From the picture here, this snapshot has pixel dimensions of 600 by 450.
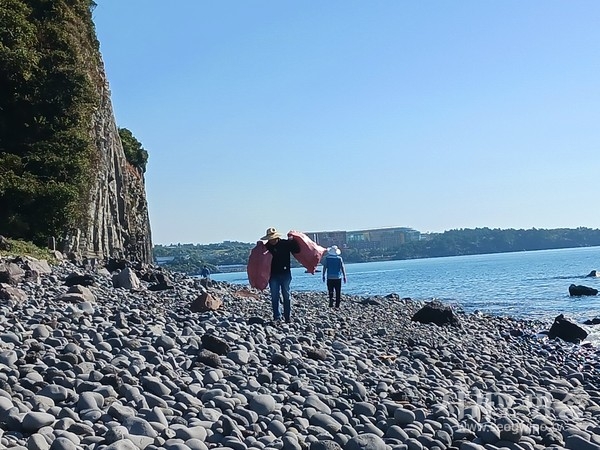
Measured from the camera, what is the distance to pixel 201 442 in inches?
200

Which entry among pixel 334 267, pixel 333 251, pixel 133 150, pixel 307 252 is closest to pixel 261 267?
pixel 307 252

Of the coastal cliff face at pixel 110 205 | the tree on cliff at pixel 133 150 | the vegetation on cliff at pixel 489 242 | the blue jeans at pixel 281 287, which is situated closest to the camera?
the blue jeans at pixel 281 287

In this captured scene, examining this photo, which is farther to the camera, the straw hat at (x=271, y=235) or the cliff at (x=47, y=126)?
the cliff at (x=47, y=126)

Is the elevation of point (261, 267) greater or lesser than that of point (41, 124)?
lesser

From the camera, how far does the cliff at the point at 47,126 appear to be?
2450 cm

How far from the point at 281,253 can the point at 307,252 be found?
1.73ft

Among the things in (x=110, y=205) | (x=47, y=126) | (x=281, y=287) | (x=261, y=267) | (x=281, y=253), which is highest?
(x=47, y=126)

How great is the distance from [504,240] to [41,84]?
139266 mm

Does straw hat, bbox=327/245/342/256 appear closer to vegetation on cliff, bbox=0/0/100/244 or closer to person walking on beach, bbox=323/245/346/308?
person walking on beach, bbox=323/245/346/308

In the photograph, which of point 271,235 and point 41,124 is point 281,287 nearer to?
point 271,235

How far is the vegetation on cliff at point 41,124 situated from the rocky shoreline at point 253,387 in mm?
13309

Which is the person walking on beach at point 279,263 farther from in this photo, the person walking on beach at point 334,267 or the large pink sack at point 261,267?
the person walking on beach at point 334,267

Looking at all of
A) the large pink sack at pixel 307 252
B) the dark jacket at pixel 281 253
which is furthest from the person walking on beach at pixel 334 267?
the dark jacket at pixel 281 253

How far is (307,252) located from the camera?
12656 mm
